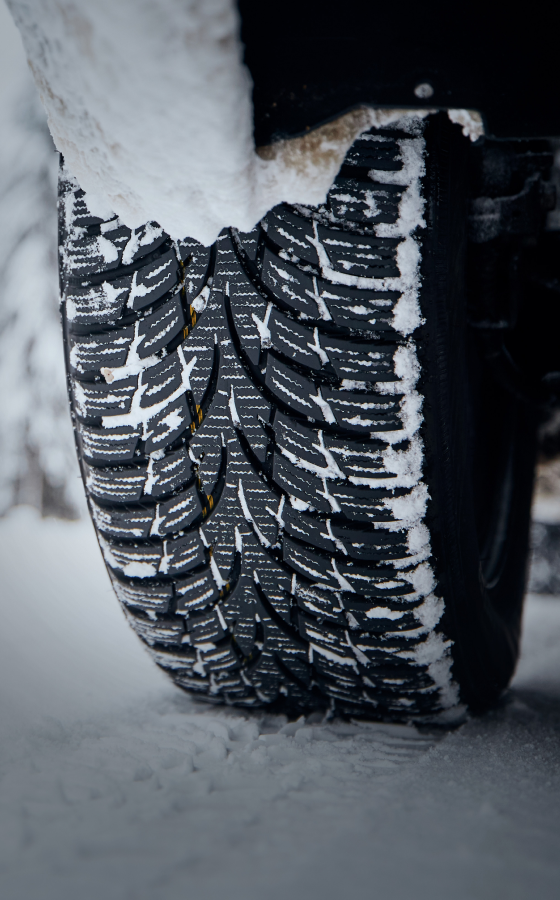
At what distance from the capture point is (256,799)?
0.56 meters

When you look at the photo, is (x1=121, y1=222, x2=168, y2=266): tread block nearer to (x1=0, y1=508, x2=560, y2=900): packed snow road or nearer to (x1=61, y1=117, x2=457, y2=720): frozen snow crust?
(x1=61, y1=117, x2=457, y2=720): frozen snow crust

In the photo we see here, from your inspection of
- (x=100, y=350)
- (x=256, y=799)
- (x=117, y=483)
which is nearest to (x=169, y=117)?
(x=100, y=350)

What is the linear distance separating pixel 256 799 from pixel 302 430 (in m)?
0.37

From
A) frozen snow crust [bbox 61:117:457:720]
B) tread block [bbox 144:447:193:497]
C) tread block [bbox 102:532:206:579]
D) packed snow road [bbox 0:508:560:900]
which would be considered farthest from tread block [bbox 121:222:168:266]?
packed snow road [bbox 0:508:560:900]

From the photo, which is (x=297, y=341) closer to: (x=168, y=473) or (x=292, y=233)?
(x=292, y=233)

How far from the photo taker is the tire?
0.60 metres

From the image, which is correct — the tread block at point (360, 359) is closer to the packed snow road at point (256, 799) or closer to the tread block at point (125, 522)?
the tread block at point (125, 522)

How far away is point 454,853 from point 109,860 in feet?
0.88

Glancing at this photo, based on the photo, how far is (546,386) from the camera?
3.48 ft

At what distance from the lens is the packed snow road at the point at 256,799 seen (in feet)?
1.39

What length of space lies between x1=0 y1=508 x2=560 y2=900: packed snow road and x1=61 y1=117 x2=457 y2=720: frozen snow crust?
0.11 metres

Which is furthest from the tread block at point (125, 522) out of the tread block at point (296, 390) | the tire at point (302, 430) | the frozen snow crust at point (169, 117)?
the frozen snow crust at point (169, 117)

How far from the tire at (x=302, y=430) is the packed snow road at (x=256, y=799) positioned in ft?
0.32

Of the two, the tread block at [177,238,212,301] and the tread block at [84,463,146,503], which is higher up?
the tread block at [177,238,212,301]
